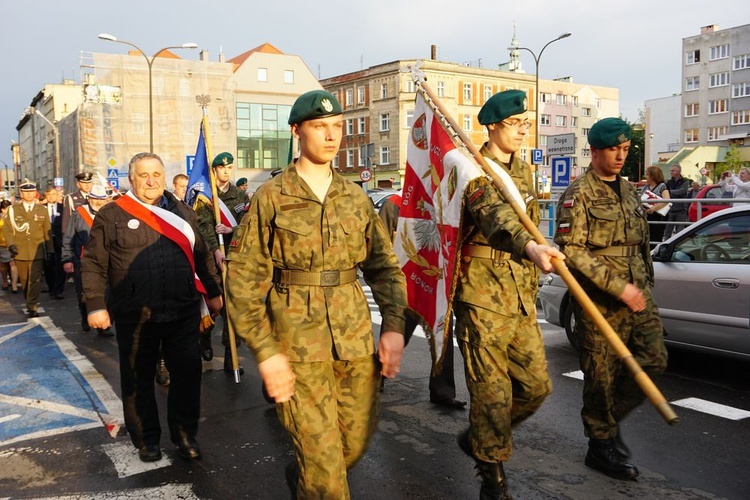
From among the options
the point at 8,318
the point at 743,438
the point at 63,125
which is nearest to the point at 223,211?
the point at 743,438

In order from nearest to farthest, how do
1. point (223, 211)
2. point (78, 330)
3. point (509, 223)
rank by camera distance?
point (509, 223)
point (223, 211)
point (78, 330)

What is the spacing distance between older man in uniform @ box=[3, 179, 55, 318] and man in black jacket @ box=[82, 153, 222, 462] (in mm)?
7392

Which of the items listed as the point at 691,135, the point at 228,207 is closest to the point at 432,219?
the point at 228,207

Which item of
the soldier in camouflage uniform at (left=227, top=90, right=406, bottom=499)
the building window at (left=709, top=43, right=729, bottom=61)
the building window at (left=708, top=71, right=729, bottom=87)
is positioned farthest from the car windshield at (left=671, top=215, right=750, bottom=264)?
the building window at (left=709, top=43, right=729, bottom=61)

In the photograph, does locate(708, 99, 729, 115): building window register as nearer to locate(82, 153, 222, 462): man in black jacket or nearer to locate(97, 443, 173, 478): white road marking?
locate(82, 153, 222, 462): man in black jacket

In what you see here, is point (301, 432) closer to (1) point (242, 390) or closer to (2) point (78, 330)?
(1) point (242, 390)

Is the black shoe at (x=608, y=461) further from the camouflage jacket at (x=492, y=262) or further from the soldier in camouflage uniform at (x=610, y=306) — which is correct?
the camouflage jacket at (x=492, y=262)

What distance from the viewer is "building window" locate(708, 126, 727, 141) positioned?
3021 inches

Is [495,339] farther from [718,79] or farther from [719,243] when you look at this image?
[718,79]

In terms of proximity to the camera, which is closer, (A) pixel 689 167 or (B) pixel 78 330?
(B) pixel 78 330

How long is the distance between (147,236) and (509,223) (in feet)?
7.93

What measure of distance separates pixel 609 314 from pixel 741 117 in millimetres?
80816

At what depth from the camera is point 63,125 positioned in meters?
53.0

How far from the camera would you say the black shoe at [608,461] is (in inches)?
162
